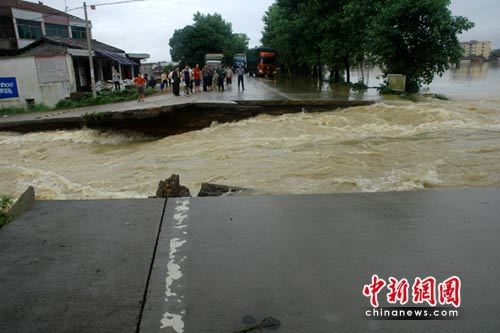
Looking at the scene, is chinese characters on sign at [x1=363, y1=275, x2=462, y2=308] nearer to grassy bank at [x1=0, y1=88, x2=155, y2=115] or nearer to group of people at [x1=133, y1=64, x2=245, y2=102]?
group of people at [x1=133, y1=64, x2=245, y2=102]

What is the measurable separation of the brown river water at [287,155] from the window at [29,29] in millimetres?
16110

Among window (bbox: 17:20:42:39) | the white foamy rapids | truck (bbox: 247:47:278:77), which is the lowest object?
the white foamy rapids

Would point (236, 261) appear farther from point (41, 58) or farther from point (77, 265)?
point (41, 58)

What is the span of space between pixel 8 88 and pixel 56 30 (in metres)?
11.4

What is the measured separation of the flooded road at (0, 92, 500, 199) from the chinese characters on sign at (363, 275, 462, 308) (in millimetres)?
2559

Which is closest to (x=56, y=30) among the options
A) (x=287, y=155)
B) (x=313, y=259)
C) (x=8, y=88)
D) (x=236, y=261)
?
(x=8, y=88)

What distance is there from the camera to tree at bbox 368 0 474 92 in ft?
56.6

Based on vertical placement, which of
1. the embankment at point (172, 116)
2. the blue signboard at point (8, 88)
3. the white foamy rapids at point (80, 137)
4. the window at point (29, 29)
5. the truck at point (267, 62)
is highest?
the window at point (29, 29)

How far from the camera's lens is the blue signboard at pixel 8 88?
21922mm

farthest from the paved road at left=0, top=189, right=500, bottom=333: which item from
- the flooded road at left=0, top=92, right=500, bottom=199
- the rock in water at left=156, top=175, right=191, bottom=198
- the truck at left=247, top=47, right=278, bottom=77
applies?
the truck at left=247, top=47, right=278, bottom=77

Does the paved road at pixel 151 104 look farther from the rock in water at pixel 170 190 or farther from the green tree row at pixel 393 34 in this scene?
the rock in water at pixel 170 190

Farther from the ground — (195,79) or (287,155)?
(195,79)

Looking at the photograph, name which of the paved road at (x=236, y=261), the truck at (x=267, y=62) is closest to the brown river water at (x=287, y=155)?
the paved road at (x=236, y=261)

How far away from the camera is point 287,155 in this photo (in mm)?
9906
